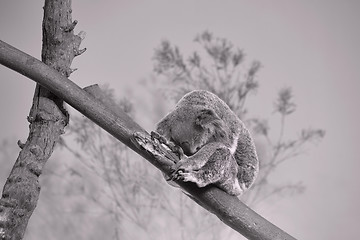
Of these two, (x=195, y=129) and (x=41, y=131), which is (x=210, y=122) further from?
(x=41, y=131)

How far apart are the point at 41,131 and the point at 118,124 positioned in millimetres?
301

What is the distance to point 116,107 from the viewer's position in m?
1.83

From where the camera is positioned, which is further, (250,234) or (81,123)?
(81,123)

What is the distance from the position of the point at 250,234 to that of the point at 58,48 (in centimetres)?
99

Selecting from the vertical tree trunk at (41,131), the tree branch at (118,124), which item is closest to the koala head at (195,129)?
the tree branch at (118,124)

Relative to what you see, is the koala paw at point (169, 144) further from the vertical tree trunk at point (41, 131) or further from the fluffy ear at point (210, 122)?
the vertical tree trunk at point (41, 131)

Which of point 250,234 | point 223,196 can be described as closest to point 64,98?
point 223,196

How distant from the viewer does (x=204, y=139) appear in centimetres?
173

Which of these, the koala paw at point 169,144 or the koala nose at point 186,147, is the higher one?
the koala nose at point 186,147

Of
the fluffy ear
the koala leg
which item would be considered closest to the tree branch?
the koala leg

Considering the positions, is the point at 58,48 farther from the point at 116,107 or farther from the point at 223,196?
the point at 223,196

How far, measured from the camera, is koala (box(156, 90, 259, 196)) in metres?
1.65

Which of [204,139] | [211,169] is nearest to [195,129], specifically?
[204,139]

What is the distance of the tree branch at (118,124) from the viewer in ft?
5.76
